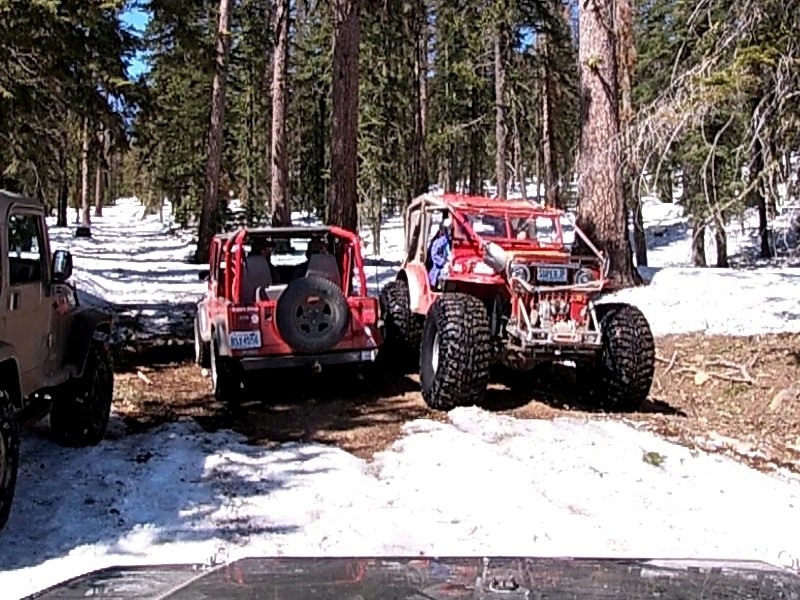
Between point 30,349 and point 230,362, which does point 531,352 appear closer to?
point 230,362

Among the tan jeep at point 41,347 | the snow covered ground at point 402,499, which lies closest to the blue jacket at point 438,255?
the snow covered ground at point 402,499

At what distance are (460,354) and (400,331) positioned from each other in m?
2.36

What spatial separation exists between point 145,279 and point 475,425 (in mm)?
15666

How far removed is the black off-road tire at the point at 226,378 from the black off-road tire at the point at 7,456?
13.0 ft

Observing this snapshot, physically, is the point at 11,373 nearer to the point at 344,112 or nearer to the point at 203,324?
the point at 203,324

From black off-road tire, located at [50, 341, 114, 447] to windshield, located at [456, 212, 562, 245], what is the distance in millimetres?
4414

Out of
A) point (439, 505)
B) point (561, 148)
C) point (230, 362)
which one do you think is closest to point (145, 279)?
point (230, 362)

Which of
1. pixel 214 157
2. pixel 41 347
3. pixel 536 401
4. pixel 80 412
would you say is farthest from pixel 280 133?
pixel 41 347

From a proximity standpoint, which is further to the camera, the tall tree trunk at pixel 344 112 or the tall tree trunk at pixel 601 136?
the tall tree trunk at pixel 344 112

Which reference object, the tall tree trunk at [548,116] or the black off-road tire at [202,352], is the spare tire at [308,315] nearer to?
the black off-road tire at [202,352]

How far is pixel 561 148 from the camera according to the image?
52.4 m

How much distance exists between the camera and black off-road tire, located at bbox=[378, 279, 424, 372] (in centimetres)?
1080

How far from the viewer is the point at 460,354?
8.55 metres

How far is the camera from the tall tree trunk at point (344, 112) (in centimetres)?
1427
